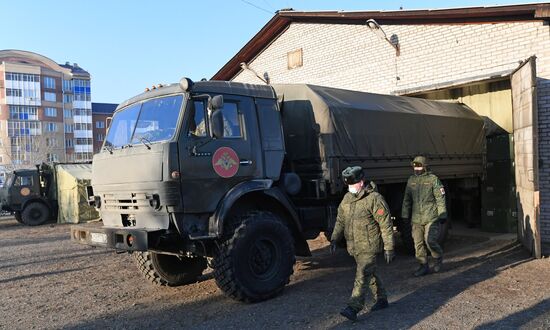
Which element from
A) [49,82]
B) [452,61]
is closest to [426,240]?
[452,61]

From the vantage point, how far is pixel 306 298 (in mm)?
6055

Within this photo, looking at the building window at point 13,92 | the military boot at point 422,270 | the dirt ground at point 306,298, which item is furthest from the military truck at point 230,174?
the building window at point 13,92

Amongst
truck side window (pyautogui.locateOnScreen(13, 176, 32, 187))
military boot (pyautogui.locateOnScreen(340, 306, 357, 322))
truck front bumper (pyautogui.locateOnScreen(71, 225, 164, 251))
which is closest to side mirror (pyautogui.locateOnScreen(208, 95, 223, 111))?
truck front bumper (pyautogui.locateOnScreen(71, 225, 164, 251))

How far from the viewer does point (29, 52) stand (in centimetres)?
7494

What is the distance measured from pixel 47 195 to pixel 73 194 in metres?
1.96

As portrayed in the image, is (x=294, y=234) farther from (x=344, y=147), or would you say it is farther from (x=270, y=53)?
(x=270, y=53)

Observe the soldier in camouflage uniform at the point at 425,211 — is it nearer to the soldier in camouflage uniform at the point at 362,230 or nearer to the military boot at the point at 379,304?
the military boot at the point at 379,304

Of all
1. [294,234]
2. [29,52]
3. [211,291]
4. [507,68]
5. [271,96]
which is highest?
[29,52]

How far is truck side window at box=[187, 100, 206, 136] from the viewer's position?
5.71m

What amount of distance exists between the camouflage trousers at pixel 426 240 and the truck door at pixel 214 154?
8.77 feet

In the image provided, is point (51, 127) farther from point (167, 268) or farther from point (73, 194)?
point (167, 268)

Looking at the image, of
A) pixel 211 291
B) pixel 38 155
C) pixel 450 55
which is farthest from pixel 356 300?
pixel 38 155

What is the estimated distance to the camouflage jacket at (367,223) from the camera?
5105 mm

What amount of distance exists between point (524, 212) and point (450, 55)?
4.18 m
